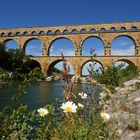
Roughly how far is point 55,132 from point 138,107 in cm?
481

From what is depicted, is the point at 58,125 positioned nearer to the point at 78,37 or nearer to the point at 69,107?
the point at 69,107

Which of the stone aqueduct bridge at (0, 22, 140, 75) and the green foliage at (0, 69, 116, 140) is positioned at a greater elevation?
the stone aqueduct bridge at (0, 22, 140, 75)

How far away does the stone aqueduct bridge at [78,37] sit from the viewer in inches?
2788

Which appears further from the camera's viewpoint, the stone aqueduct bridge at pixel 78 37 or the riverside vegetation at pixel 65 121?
the stone aqueduct bridge at pixel 78 37

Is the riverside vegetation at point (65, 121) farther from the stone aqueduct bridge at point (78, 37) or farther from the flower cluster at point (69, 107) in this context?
the stone aqueduct bridge at point (78, 37)

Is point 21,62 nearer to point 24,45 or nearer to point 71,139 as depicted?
point 24,45

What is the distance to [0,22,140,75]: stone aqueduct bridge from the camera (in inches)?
2788

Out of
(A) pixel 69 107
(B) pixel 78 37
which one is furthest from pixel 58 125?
(B) pixel 78 37

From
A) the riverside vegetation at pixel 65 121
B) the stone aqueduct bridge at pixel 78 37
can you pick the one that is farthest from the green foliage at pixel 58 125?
the stone aqueduct bridge at pixel 78 37

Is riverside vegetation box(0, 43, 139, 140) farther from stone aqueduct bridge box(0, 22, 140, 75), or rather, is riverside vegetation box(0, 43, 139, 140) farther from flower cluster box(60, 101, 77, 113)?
stone aqueduct bridge box(0, 22, 140, 75)

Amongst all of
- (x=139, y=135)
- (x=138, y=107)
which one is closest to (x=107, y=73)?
(x=138, y=107)

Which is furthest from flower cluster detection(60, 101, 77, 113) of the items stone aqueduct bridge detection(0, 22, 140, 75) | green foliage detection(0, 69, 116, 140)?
stone aqueduct bridge detection(0, 22, 140, 75)

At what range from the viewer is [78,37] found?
74.8 meters

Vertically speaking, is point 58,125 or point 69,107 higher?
point 69,107
